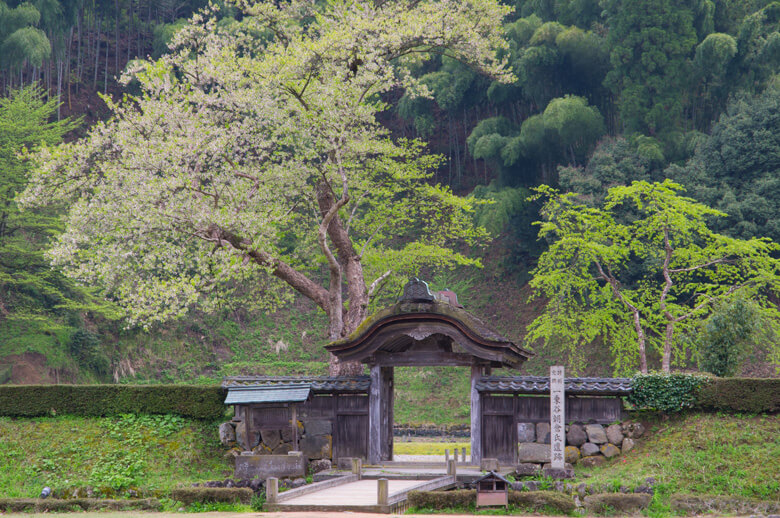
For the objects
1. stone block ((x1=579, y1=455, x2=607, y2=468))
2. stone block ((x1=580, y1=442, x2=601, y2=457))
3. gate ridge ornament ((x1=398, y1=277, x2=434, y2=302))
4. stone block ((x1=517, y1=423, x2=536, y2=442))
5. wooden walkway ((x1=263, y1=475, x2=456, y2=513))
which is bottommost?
wooden walkway ((x1=263, y1=475, x2=456, y2=513))

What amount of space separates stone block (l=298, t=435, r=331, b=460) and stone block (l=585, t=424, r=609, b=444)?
5750mm

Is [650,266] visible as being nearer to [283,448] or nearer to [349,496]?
[283,448]

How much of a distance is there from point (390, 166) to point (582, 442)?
31.8 feet

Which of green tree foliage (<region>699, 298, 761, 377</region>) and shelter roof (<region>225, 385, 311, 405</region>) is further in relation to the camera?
green tree foliage (<region>699, 298, 761, 377</region>)

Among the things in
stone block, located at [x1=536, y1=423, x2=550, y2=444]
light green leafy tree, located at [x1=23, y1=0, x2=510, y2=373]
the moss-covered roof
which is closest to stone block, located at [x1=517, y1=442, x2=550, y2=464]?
stone block, located at [x1=536, y1=423, x2=550, y2=444]

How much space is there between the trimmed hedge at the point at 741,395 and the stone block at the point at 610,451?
1.97 m

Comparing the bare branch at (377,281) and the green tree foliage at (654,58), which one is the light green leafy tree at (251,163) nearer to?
the bare branch at (377,281)

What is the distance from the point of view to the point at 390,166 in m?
22.4

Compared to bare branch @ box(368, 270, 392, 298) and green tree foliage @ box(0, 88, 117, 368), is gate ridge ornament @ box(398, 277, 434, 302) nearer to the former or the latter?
bare branch @ box(368, 270, 392, 298)

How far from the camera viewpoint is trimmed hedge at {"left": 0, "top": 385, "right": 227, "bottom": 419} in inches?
697

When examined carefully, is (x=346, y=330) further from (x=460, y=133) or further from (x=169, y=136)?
(x=460, y=133)

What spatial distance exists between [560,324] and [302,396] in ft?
49.6

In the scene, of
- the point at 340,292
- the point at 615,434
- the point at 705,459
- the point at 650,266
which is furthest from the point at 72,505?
the point at 650,266

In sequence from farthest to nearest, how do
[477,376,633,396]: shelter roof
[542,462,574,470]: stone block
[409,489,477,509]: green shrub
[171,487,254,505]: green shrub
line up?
[477,376,633,396]: shelter roof → [542,462,574,470]: stone block → [171,487,254,505]: green shrub → [409,489,477,509]: green shrub
